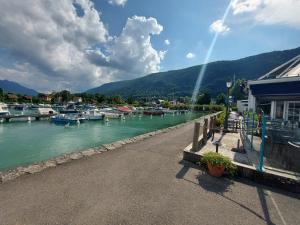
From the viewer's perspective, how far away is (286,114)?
38.8 ft

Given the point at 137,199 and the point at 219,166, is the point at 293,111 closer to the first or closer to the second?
the point at 219,166

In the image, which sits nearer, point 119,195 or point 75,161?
point 119,195

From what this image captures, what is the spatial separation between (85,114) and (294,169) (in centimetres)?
3570

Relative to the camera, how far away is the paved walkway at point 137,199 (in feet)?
11.5

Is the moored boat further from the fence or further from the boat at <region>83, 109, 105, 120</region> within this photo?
the fence

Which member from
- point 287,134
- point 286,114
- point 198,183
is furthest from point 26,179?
point 286,114

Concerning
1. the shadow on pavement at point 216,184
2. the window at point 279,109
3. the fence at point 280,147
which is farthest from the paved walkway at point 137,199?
the window at point 279,109

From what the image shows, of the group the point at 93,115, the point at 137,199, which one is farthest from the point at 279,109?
the point at 93,115

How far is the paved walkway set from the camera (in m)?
3.50

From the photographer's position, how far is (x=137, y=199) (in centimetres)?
415

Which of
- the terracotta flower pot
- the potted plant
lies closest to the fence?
the potted plant

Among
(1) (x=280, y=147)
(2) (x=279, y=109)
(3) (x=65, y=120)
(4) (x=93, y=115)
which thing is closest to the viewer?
(1) (x=280, y=147)

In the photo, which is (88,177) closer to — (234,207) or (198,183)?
(198,183)

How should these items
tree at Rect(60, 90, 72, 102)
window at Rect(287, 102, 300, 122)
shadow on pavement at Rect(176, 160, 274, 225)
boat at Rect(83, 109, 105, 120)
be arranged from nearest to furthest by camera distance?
shadow on pavement at Rect(176, 160, 274, 225), window at Rect(287, 102, 300, 122), boat at Rect(83, 109, 105, 120), tree at Rect(60, 90, 72, 102)
